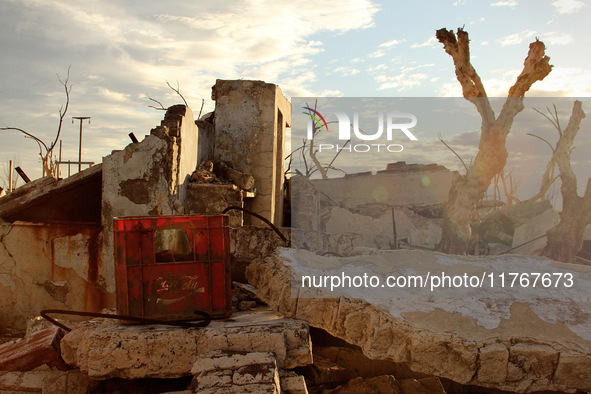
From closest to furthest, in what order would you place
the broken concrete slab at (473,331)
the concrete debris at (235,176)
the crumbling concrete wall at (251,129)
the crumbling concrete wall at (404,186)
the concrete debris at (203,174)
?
the broken concrete slab at (473,331) < the concrete debris at (203,174) < the concrete debris at (235,176) < the crumbling concrete wall at (251,129) < the crumbling concrete wall at (404,186)

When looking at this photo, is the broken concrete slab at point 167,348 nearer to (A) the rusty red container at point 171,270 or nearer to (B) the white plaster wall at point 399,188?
(A) the rusty red container at point 171,270

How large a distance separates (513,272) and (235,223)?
4032mm

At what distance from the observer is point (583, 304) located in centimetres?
280

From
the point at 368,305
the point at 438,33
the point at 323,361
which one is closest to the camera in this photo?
the point at 368,305

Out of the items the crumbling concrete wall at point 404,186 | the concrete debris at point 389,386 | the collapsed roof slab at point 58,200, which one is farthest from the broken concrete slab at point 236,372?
the crumbling concrete wall at point 404,186

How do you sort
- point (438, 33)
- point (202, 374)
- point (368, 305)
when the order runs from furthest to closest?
point (438, 33)
point (368, 305)
point (202, 374)

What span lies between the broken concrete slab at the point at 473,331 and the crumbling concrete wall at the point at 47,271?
2.41 meters

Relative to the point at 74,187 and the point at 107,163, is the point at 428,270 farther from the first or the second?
the point at 74,187

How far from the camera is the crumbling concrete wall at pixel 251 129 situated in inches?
304

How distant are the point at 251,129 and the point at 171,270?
5213 mm

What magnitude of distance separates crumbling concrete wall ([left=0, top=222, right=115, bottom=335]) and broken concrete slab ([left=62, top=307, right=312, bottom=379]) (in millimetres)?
2009

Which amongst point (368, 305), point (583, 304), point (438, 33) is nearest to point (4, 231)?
point (368, 305)

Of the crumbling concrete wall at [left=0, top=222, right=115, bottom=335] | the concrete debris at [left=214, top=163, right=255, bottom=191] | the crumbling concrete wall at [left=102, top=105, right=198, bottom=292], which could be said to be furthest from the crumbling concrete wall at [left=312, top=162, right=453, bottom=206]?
the crumbling concrete wall at [left=0, top=222, right=115, bottom=335]

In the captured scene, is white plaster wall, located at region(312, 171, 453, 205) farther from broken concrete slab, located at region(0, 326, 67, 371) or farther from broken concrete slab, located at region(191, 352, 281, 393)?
broken concrete slab, located at region(191, 352, 281, 393)
